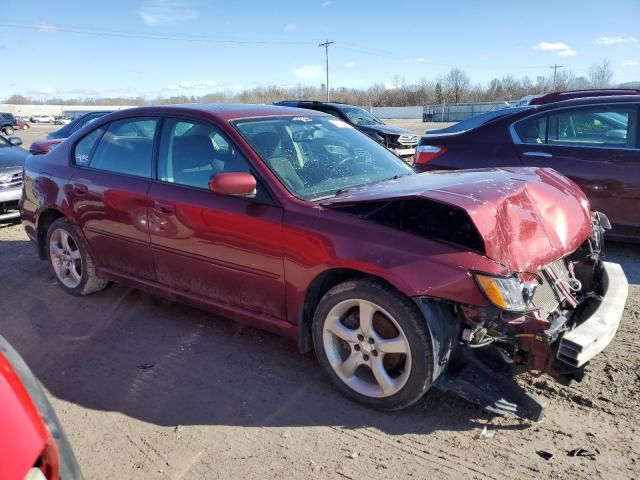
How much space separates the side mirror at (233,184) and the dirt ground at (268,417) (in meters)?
1.16

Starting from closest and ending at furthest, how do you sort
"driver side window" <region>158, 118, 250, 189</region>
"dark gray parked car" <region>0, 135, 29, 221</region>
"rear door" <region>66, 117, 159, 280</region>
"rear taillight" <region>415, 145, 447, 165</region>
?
"driver side window" <region>158, 118, 250, 189</region> < "rear door" <region>66, 117, 159, 280</region> < "rear taillight" <region>415, 145, 447, 165</region> < "dark gray parked car" <region>0, 135, 29, 221</region>

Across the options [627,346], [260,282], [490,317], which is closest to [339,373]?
[260,282]

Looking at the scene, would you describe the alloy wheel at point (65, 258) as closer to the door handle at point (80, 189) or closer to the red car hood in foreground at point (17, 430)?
the door handle at point (80, 189)

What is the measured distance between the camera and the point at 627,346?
3500 millimetres

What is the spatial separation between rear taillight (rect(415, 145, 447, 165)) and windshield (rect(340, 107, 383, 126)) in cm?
763

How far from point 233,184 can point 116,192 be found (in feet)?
4.57

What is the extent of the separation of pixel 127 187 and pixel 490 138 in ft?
12.9

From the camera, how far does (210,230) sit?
3371 millimetres

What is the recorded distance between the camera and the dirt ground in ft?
8.10

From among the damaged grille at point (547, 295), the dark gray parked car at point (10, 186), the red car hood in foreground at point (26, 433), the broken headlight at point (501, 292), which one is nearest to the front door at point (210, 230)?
the broken headlight at point (501, 292)

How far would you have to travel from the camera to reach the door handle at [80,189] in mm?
4246

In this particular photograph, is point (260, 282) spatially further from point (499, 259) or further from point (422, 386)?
point (499, 259)

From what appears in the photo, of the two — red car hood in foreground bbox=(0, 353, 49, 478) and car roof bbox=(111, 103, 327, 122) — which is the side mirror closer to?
car roof bbox=(111, 103, 327, 122)

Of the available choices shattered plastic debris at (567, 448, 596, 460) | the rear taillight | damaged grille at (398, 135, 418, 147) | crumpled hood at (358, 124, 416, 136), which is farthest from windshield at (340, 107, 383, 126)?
shattered plastic debris at (567, 448, 596, 460)
